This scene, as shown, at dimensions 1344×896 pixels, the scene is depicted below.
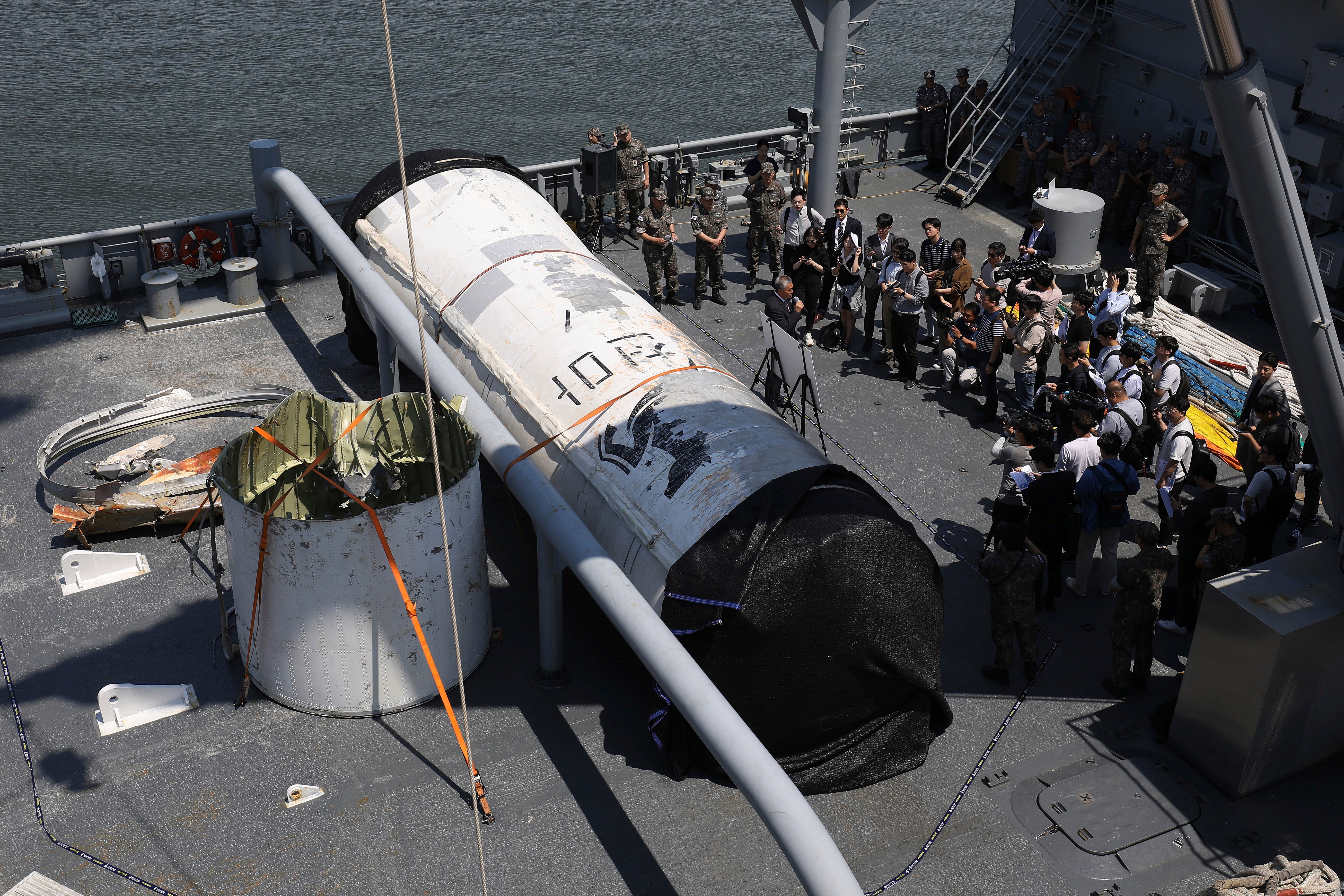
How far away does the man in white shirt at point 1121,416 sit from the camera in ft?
34.0

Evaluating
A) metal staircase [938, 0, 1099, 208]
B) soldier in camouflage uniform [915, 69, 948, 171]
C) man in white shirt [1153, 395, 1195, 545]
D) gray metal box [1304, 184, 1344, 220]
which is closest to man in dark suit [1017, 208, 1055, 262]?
gray metal box [1304, 184, 1344, 220]

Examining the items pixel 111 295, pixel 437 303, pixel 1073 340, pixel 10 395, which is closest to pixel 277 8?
pixel 111 295

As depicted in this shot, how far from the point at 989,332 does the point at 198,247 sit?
35.1 feet

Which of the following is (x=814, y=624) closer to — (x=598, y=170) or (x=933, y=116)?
(x=598, y=170)

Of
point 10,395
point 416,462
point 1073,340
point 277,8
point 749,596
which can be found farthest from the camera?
point 277,8

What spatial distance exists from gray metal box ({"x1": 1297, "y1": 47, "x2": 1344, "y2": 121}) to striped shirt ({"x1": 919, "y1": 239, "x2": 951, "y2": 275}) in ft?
18.8

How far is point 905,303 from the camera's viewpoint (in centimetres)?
1332

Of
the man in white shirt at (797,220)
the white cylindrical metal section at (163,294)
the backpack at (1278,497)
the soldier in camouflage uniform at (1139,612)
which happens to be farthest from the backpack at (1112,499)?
the white cylindrical metal section at (163,294)

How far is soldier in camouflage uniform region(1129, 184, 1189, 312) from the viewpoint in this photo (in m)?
15.0

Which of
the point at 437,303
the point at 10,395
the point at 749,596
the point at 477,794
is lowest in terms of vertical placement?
the point at 477,794

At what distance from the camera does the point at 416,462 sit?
962cm

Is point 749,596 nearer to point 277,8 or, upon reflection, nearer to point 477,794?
point 477,794

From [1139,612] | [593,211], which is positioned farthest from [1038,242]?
[1139,612]

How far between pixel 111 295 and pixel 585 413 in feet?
30.8
